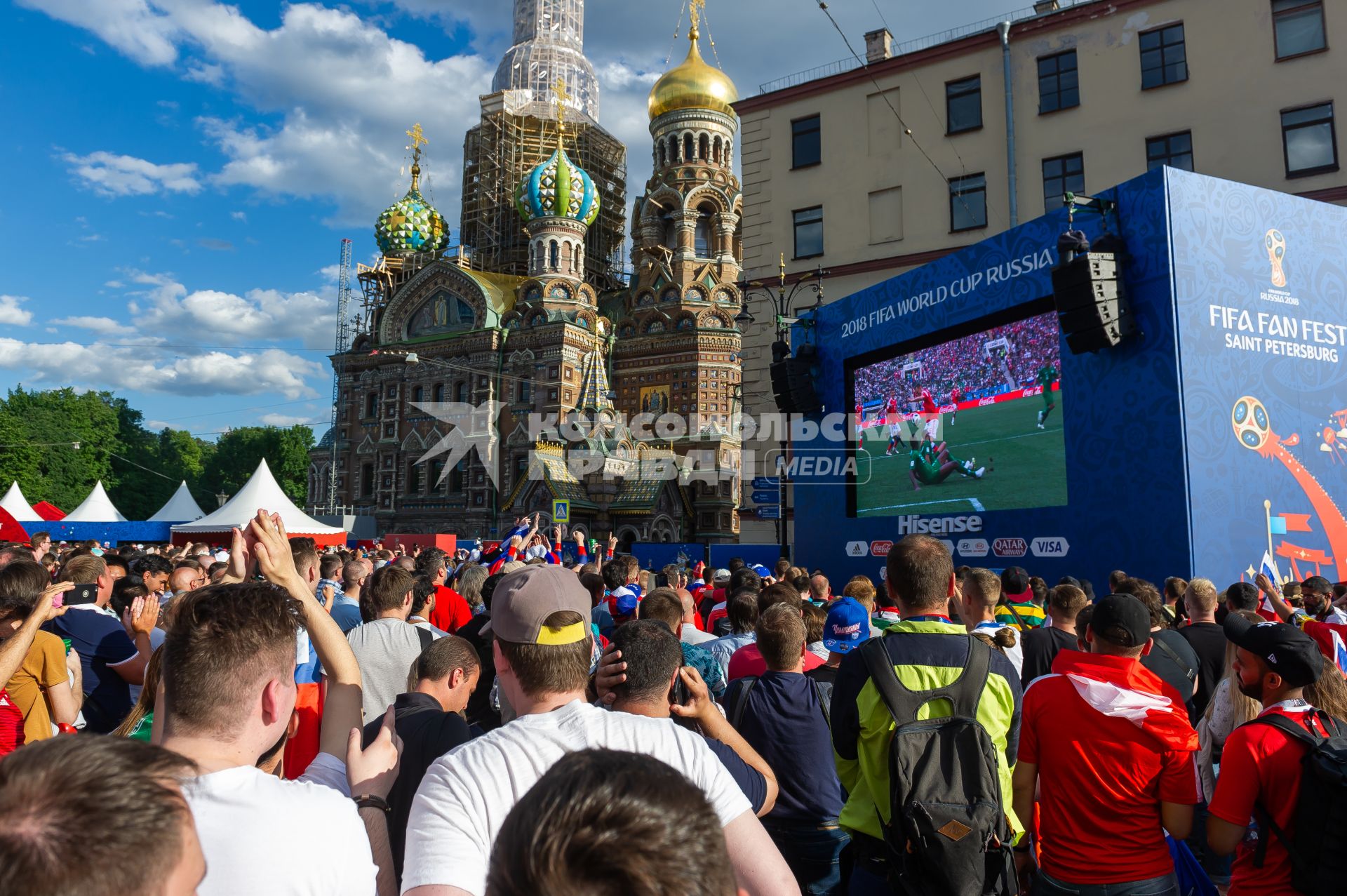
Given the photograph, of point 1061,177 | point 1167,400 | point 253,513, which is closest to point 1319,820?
point 1167,400

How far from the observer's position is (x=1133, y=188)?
12.1m

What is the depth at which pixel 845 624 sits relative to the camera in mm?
4578

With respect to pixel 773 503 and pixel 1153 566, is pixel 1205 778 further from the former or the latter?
pixel 773 503

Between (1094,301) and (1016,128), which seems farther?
(1016,128)

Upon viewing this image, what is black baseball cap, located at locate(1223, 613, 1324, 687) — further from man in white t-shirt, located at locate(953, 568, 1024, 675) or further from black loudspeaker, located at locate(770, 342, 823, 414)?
black loudspeaker, located at locate(770, 342, 823, 414)

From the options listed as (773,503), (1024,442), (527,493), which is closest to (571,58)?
(527,493)

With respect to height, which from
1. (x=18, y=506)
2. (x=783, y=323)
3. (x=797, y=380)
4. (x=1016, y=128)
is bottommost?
(x=18, y=506)

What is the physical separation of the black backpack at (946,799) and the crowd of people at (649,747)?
10 mm

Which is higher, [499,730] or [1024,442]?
[1024,442]

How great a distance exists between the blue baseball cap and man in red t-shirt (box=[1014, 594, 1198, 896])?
46.1 inches

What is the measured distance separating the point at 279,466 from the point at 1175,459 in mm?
73036

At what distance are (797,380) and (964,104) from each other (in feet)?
27.2

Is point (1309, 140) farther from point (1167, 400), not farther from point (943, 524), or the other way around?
point (943, 524)

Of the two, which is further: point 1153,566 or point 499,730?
point 1153,566
